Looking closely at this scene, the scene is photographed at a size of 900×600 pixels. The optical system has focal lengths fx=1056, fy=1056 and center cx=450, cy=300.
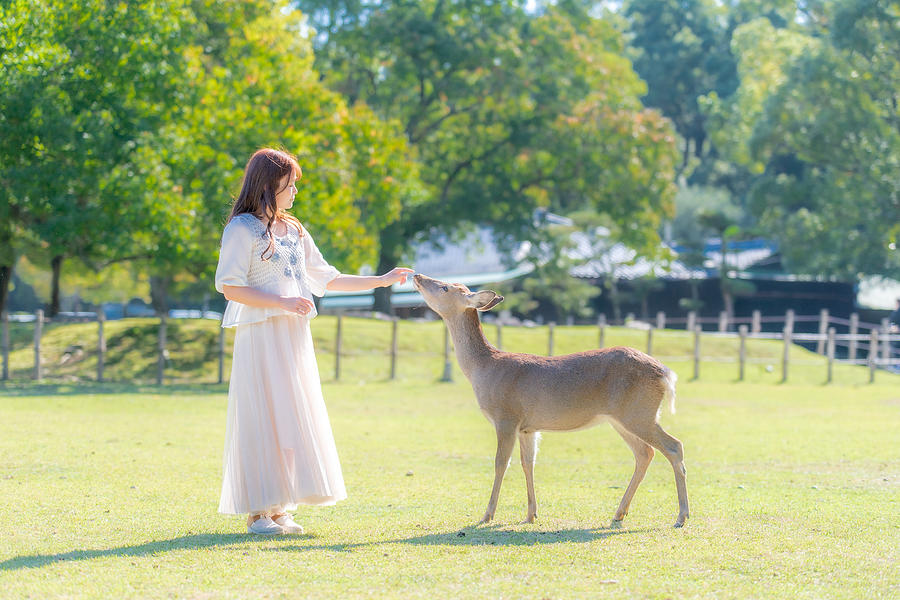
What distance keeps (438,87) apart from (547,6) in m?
4.72

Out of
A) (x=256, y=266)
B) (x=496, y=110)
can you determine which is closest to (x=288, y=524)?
(x=256, y=266)

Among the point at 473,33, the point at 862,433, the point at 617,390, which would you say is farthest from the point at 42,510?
the point at 473,33

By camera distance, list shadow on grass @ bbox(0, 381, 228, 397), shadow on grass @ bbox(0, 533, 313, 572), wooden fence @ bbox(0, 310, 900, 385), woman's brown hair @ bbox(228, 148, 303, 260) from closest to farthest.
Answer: shadow on grass @ bbox(0, 533, 313, 572)
woman's brown hair @ bbox(228, 148, 303, 260)
shadow on grass @ bbox(0, 381, 228, 397)
wooden fence @ bbox(0, 310, 900, 385)

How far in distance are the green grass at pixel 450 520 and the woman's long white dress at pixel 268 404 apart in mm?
300

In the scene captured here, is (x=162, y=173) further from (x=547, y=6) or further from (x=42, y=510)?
(x=547, y=6)

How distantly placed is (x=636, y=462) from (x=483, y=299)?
150 centimetres

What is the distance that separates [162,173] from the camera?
19.4 meters

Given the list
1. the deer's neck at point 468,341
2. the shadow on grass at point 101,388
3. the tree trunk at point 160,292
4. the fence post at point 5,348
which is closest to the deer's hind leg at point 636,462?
the deer's neck at point 468,341

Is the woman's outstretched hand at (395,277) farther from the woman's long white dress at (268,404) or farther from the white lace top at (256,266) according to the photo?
the woman's long white dress at (268,404)

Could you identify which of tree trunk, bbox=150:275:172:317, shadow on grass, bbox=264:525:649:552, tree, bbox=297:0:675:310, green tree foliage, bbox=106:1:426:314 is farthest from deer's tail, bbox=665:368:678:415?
tree trunk, bbox=150:275:172:317

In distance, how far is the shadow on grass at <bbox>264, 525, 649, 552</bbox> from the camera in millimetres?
5992

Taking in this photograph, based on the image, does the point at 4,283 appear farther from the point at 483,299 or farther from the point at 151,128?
the point at 483,299

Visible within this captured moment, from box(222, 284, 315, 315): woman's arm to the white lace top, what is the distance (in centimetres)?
5

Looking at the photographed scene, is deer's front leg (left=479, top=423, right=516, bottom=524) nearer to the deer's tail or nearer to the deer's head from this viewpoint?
the deer's head
